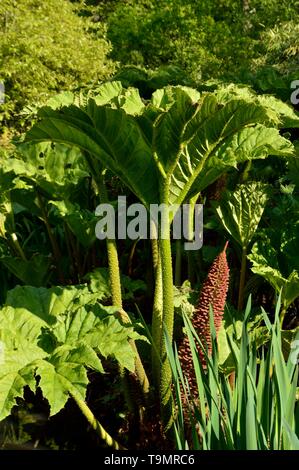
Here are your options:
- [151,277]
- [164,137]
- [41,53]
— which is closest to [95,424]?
[164,137]

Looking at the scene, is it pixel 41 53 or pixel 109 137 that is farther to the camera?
pixel 41 53

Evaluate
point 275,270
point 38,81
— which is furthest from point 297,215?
point 38,81

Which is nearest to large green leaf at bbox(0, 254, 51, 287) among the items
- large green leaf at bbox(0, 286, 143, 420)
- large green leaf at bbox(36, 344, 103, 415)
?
large green leaf at bbox(0, 286, 143, 420)

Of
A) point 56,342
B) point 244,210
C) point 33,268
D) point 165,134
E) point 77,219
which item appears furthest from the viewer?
point 33,268

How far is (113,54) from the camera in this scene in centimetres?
1576

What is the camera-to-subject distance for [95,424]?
2320 mm

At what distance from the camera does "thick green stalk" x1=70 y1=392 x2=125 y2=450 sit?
2.26m

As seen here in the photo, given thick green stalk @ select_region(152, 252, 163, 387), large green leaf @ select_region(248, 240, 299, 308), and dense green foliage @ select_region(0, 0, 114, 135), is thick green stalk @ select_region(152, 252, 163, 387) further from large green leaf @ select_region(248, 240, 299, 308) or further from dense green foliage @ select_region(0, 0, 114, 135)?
dense green foliage @ select_region(0, 0, 114, 135)

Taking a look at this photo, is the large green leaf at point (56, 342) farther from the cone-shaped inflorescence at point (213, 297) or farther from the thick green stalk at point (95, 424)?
the cone-shaped inflorescence at point (213, 297)

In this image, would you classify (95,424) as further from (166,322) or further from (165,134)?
(165,134)

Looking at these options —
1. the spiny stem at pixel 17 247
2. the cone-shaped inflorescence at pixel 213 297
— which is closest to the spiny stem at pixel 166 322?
the cone-shaped inflorescence at pixel 213 297

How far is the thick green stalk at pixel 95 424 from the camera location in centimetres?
226

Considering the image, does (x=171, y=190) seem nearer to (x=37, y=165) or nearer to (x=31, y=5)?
(x=37, y=165)

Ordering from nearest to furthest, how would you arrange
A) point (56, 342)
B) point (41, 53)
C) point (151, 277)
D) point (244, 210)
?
point (56, 342), point (244, 210), point (151, 277), point (41, 53)
